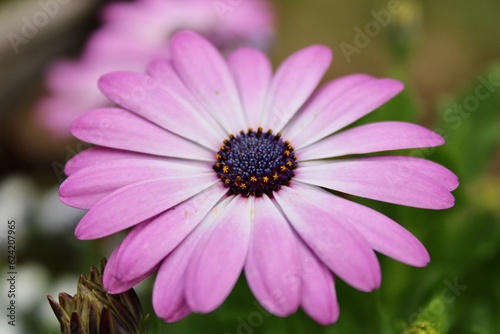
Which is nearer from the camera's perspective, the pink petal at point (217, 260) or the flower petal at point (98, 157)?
the pink petal at point (217, 260)

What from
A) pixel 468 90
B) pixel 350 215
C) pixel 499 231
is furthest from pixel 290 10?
pixel 350 215

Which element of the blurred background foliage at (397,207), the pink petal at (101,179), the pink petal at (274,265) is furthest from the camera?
the blurred background foliage at (397,207)

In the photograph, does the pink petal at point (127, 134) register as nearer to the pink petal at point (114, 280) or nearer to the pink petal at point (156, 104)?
the pink petal at point (156, 104)

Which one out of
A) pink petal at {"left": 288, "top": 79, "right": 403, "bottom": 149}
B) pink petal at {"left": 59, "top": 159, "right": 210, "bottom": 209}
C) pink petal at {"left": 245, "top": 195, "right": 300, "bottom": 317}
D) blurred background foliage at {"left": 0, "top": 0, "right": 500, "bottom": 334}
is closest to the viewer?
pink petal at {"left": 245, "top": 195, "right": 300, "bottom": 317}

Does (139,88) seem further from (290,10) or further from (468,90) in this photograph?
(290,10)

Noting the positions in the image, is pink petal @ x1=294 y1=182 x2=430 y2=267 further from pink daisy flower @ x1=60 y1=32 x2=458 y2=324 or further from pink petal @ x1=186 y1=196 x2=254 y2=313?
pink petal @ x1=186 y1=196 x2=254 y2=313

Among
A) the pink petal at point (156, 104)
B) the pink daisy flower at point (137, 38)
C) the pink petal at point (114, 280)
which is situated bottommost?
the pink daisy flower at point (137, 38)

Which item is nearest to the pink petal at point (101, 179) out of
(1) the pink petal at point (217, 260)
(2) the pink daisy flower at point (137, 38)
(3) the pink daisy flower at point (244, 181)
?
(3) the pink daisy flower at point (244, 181)

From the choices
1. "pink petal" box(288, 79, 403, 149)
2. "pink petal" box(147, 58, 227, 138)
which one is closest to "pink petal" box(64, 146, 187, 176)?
"pink petal" box(147, 58, 227, 138)
